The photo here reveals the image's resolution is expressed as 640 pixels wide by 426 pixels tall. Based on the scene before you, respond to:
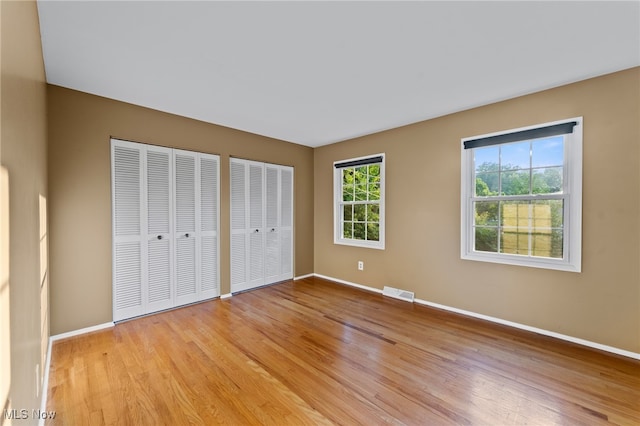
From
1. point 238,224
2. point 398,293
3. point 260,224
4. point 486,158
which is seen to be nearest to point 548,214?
point 486,158

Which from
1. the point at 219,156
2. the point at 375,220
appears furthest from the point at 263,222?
the point at 375,220

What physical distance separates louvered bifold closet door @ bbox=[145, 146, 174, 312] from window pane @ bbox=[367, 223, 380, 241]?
2.87 m

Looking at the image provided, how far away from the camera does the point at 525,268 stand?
2.90 m

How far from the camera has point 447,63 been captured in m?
2.29

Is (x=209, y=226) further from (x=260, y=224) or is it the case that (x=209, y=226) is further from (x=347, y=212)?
(x=347, y=212)

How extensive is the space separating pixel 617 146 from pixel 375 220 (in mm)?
2703

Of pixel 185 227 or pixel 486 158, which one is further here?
pixel 185 227

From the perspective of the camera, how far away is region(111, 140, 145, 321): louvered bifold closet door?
119 inches

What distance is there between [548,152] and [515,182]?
40cm

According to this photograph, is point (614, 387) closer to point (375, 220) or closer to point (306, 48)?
point (375, 220)

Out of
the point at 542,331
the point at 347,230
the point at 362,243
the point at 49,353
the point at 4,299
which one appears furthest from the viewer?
the point at 347,230

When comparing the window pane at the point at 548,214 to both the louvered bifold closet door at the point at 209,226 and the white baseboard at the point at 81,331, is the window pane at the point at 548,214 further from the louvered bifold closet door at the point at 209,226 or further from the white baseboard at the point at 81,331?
the white baseboard at the point at 81,331

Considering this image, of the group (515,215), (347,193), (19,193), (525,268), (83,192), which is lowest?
(525,268)

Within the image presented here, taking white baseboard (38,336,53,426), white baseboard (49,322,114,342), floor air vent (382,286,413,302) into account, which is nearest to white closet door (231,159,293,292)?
white baseboard (49,322,114,342)
